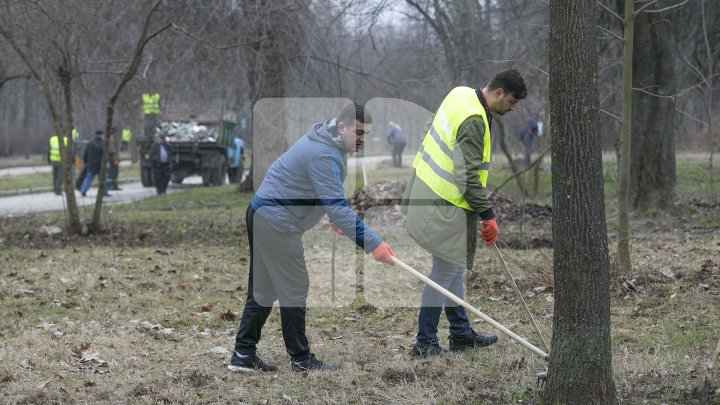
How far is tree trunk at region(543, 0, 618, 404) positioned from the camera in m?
4.14

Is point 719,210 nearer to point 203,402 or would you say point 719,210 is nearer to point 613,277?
point 613,277

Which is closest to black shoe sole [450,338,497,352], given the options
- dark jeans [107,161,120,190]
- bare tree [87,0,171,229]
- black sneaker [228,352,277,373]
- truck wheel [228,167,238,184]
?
black sneaker [228,352,277,373]

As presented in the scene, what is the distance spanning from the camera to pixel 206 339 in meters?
6.63

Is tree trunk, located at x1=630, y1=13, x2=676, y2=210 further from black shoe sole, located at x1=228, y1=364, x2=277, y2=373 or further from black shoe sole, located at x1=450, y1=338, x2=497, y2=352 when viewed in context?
black shoe sole, located at x1=228, y1=364, x2=277, y2=373

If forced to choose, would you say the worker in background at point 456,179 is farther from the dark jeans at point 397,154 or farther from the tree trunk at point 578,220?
the dark jeans at point 397,154

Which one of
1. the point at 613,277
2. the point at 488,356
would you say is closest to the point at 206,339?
the point at 488,356

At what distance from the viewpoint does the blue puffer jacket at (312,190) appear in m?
5.38

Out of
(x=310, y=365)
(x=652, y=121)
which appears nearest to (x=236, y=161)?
(x=652, y=121)

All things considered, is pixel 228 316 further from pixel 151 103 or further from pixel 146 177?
pixel 146 177

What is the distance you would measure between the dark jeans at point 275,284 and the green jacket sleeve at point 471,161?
3.55ft

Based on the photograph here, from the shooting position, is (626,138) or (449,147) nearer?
(449,147)

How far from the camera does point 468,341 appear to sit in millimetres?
6098

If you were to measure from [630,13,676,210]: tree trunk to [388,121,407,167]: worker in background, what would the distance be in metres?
7.58

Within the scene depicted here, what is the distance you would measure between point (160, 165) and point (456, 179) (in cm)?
1762
